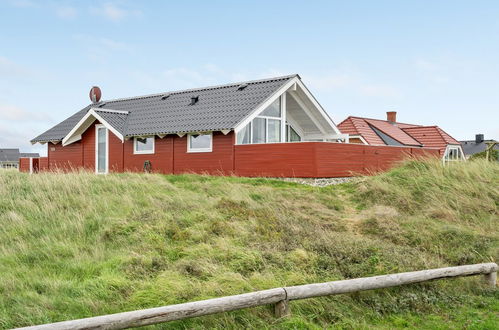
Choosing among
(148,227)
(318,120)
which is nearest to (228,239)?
(148,227)

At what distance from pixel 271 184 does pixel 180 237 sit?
27.8 feet

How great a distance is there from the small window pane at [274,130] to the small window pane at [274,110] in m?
0.30

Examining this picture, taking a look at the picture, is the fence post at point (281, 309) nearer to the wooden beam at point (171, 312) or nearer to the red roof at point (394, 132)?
the wooden beam at point (171, 312)

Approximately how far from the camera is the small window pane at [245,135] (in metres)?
21.8

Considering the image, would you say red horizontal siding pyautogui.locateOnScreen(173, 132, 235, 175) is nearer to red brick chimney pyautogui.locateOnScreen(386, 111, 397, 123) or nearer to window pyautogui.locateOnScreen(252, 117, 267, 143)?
window pyautogui.locateOnScreen(252, 117, 267, 143)

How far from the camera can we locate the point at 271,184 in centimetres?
1792

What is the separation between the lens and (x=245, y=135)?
22.2 meters

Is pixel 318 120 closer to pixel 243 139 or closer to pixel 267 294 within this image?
pixel 243 139

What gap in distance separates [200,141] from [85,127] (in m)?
9.01

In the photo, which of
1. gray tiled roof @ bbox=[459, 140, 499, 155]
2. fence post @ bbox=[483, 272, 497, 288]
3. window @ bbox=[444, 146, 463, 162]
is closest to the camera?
fence post @ bbox=[483, 272, 497, 288]

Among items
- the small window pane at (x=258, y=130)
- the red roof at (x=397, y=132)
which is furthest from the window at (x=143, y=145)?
the red roof at (x=397, y=132)

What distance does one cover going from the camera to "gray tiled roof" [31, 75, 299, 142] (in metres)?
22.3

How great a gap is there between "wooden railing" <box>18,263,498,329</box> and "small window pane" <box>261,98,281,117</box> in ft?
51.0

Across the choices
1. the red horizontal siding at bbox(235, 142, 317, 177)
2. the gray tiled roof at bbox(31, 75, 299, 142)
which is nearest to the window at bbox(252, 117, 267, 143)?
the gray tiled roof at bbox(31, 75, 299, 142)
